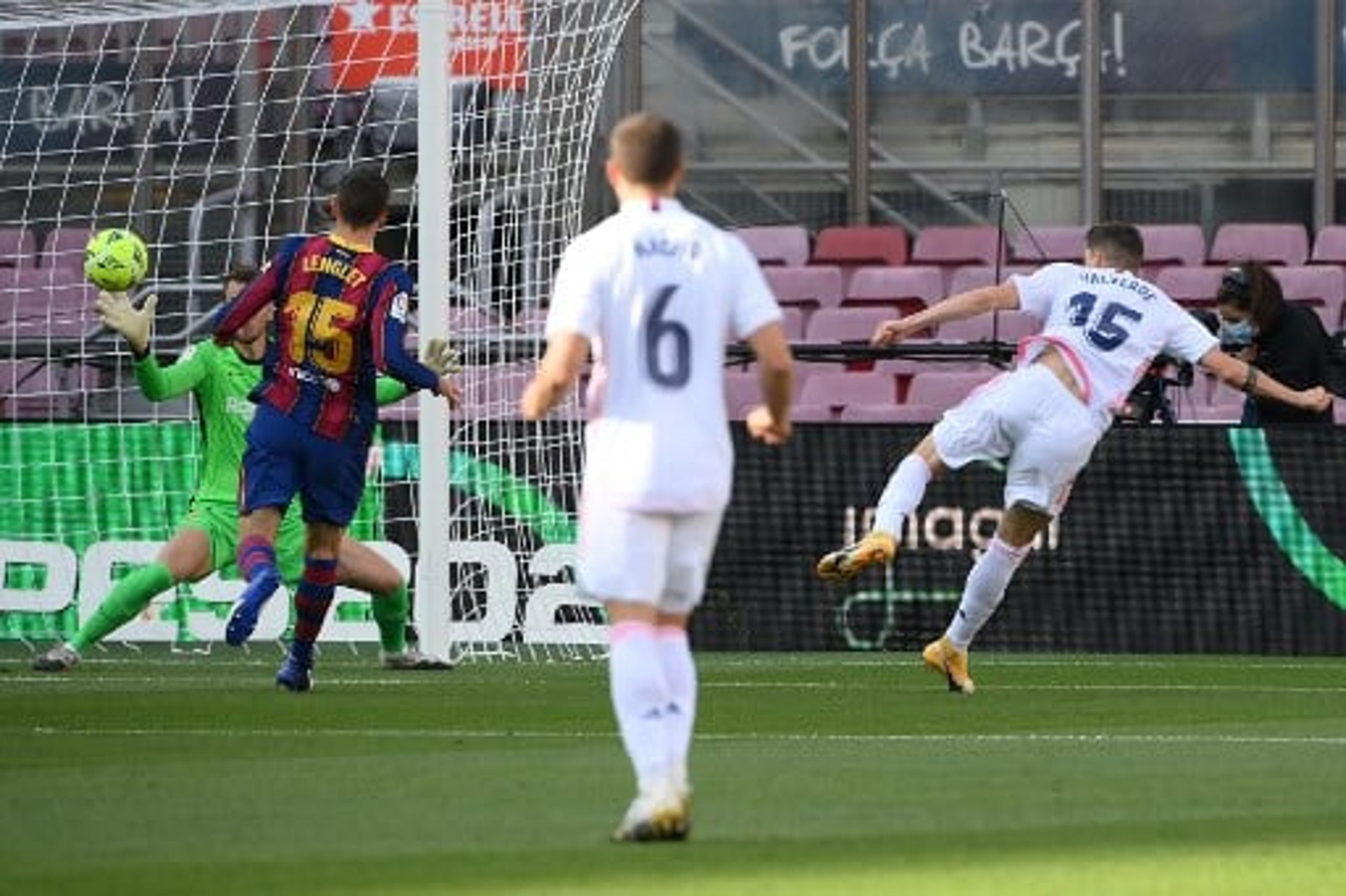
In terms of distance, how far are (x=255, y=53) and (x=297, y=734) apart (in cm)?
988

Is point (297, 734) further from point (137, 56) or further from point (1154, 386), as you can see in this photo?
point (137, 56)

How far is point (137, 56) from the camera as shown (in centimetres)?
2438

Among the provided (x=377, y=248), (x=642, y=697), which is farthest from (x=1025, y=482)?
(x=642, y=697)

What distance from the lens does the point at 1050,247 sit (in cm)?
2616

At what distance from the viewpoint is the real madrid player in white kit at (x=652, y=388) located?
9.82 metres

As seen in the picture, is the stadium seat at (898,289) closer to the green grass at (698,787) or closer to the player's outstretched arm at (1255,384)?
the player's outstretched arm at (1255,384)

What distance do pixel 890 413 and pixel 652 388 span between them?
1376cm

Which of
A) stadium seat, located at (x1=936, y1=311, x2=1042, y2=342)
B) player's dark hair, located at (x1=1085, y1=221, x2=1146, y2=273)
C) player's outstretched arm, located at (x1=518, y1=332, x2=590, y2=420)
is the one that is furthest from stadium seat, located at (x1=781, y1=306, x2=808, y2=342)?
player's outstretched arm, located at (x1=518, y1=332, x2=590, y2=420)

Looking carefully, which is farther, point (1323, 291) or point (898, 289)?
point (898, 289)

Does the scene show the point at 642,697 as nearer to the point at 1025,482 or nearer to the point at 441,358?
the point at 441,358

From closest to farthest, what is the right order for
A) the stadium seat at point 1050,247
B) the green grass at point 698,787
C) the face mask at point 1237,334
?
the green grass at point 698,787, the face mask at point 1237,334, the stadium seat at point 1050,247

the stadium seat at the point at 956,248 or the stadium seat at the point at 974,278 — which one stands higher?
the stadium seat at the point at 956,248

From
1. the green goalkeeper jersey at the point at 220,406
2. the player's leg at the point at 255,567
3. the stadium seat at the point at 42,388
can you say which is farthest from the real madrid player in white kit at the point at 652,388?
the stadium seat at the point at 42,388

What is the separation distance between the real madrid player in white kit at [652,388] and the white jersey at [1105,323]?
651 centimetres
